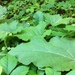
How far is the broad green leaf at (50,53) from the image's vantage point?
1084mm

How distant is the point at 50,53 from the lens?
3.78ft

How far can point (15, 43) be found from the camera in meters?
1.37

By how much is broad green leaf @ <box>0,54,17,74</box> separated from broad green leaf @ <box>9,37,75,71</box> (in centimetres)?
3

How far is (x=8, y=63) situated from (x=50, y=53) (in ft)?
0.77

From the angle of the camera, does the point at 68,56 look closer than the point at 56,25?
Yes

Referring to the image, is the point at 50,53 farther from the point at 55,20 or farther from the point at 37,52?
the point at 55,20

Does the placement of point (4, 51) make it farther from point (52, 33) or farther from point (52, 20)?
point (52, 20)

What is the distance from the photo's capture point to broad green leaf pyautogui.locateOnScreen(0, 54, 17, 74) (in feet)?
3.54

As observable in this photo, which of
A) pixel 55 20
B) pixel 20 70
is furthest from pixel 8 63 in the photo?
pixel 55 20

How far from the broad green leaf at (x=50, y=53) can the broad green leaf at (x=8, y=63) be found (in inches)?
1.4

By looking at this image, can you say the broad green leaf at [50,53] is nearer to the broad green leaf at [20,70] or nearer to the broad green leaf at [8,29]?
the broad green leaf at [20,70]

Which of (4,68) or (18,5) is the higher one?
(4,68)

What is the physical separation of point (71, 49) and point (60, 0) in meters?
2.42

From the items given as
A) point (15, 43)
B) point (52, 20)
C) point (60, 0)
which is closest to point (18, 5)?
point (60, 0)
